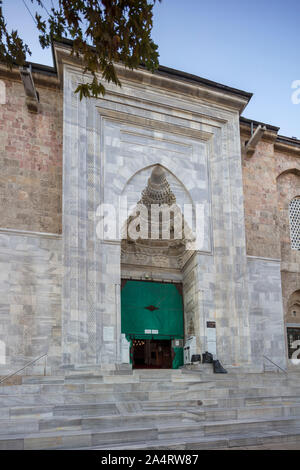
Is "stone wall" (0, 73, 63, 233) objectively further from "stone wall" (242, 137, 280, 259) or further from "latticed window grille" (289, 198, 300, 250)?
"latticed window grille" (289, 198, 300, 250)

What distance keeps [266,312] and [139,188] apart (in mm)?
5947

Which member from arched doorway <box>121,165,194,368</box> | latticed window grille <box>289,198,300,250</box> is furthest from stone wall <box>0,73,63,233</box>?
latticed window grille <box>289,198,300,250</box>

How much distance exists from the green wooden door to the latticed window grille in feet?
17.1

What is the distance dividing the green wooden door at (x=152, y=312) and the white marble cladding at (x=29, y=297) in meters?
2.76

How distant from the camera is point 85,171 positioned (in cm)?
1277

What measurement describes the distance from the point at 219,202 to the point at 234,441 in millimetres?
9209

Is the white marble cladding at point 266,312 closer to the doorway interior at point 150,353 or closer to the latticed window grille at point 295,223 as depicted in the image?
the latticed window grille at point 295,223

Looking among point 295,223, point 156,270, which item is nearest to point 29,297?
point 156,270

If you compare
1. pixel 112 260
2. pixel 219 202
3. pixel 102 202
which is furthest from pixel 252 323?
pixel 102 202

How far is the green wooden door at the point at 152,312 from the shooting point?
559 inches

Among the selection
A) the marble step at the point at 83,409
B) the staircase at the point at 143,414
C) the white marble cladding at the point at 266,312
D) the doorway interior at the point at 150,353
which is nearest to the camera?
the staircase at the point at 143,414

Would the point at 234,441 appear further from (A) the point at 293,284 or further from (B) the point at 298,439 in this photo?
(A) the point at 293,284

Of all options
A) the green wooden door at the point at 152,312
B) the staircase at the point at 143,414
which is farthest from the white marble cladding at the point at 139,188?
the staircase at the point at 143,414

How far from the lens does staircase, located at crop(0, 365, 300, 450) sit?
6219mm
